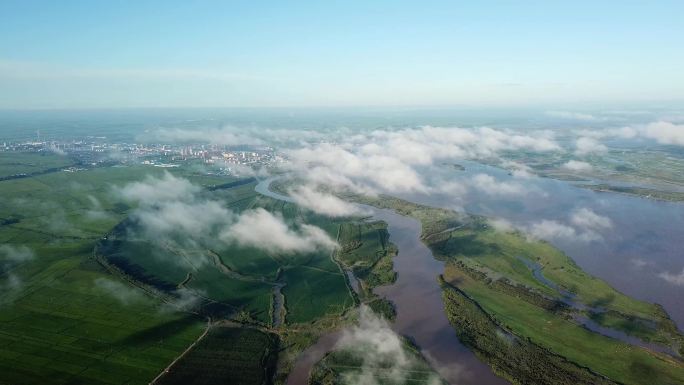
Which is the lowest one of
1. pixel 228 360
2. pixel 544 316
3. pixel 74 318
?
pixel 544 316

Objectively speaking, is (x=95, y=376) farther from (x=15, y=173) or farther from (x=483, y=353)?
(x=15, y=173)

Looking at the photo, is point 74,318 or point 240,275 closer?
point 74,318

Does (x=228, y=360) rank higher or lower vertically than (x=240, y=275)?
lower

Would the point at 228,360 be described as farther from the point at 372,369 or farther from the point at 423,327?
the point at 423,327

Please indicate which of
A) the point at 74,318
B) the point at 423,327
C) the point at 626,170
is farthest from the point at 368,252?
the point at 626,170

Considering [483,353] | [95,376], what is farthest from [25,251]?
[483,353]

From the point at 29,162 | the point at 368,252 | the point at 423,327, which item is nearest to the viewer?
the point at 423,327

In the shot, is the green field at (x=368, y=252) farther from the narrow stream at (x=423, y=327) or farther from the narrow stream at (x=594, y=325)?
the narrow stream at (x=594, y=325)

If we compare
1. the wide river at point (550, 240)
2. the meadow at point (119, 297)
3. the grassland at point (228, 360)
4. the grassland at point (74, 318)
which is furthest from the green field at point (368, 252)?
the grassland at point (74, 318)
